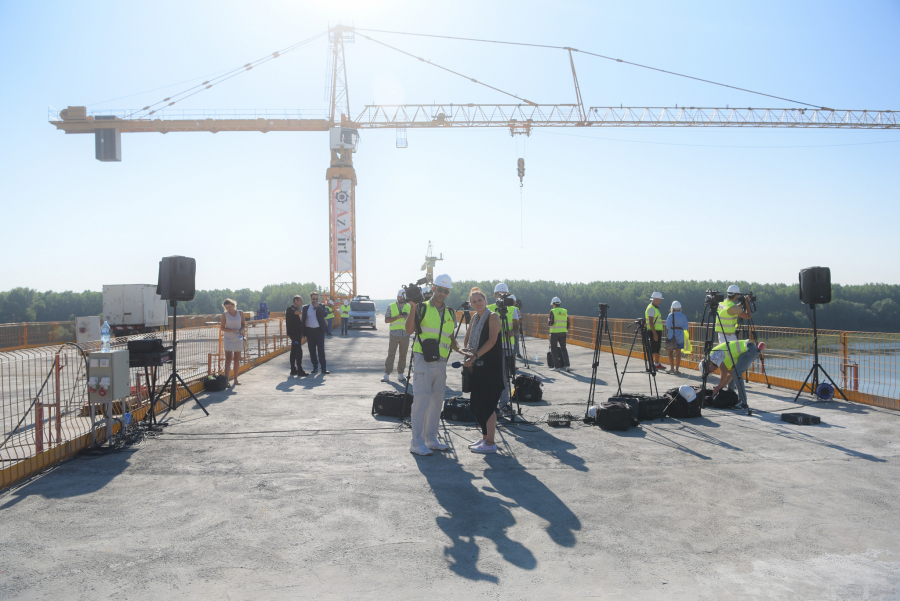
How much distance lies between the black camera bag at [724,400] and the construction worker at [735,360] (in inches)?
3.2

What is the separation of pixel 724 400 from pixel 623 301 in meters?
115

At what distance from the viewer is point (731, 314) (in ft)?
30.7

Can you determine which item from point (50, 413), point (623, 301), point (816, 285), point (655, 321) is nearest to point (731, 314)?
point (816, 285)

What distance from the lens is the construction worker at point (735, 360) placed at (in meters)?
8.64

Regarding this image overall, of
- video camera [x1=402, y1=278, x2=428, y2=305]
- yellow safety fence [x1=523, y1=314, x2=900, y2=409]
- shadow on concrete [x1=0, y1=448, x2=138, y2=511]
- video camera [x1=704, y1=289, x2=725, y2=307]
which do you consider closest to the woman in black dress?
video camera [x1=402, y1=278, x2=428, y2=305]

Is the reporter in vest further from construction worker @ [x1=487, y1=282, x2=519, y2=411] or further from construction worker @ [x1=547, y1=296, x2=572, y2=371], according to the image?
construction worker @ [x1=547, y1=296, x2=572, y2=371]

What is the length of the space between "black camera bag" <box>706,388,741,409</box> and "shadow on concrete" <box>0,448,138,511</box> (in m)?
8.27

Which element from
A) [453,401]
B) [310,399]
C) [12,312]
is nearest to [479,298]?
[453,401]

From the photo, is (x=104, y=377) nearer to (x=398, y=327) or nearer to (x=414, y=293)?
(x=414, y=293)

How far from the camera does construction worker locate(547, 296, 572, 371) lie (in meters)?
A: 14.2

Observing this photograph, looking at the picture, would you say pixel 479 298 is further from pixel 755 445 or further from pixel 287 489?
pixel 755 445

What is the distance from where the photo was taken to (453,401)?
826 centimetres

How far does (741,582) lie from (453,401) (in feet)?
17.1

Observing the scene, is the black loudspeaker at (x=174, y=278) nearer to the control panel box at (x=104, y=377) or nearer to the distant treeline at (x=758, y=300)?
the control panel box at (x=104, y=377)
